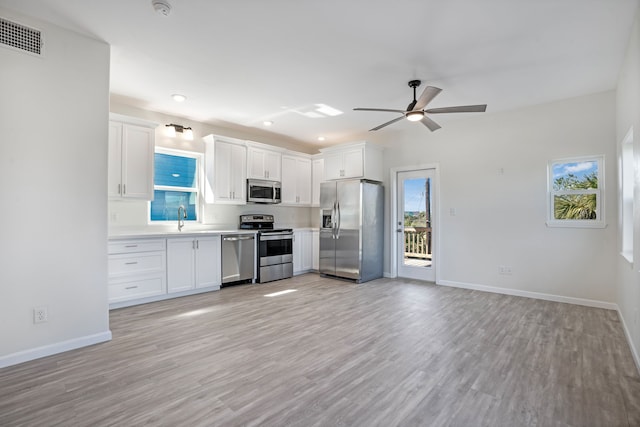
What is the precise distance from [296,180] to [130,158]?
Answer: 3133 mm

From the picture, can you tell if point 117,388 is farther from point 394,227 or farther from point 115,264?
point 394,227

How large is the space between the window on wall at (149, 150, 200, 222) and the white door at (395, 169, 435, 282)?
12.4 feet

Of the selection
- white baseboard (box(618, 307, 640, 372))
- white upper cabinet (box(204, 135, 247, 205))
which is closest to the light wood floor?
white baseboard (box(618, 307, 640, 372))

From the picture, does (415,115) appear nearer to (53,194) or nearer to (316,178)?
(316,178)

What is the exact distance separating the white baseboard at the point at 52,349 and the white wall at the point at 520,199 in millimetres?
4847

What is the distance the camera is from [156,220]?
15.8ft

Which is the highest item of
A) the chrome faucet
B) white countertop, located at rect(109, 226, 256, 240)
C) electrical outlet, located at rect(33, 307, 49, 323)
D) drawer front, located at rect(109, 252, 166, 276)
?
the chrome faucet

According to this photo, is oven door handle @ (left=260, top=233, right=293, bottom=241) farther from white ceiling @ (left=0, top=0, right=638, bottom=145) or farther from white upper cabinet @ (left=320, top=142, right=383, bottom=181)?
white ceiling @ (left=0, top=0, right=638, bottom=145)

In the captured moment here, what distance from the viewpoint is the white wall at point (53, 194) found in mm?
2451

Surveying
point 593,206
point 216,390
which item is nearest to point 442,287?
point 593,206

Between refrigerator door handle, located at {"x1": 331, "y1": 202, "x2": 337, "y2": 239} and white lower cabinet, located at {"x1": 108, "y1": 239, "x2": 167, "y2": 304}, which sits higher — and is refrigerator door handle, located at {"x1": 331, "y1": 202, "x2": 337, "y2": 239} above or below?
above

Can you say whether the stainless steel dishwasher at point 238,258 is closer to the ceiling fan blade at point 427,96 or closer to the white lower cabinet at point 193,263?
the white lower cabinet at point 193,263

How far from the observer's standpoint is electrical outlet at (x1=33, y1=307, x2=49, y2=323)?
8.37 ft

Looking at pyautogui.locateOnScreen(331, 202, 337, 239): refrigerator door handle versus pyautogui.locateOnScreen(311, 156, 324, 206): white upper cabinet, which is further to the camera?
pyautogui.locateOnScreen(311, 156, 324, 206): white upper cabinet
